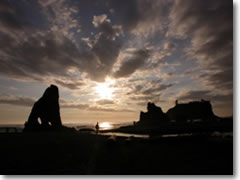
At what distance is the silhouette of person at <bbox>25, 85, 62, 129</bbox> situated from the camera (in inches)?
1282

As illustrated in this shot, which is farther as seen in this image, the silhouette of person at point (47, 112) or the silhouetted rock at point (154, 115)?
the silhouetted rock at point (154, 115)

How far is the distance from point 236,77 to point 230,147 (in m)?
5.36

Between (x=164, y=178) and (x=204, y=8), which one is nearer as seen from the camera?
(x=164, y=178)

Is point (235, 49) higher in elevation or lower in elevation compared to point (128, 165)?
higher

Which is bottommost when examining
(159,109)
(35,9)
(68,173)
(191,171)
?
(68,173)

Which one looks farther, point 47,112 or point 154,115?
point 154,115

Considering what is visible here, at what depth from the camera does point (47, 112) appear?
35438mm

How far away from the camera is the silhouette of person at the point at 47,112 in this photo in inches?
1282

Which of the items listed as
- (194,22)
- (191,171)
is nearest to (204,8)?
(194,22)

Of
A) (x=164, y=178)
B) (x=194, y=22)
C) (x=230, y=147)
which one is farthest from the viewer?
(x=194, y=22)

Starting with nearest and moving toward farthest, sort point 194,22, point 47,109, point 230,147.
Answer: point 230,147 < point 194,22 < point 47,109

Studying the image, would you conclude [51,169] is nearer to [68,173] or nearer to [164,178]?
[68,173]

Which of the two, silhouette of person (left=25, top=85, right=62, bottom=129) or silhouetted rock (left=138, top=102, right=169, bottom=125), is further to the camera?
silhouetted rock (left=138, top=102, right=169, bottom=125)

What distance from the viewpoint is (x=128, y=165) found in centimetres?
685
